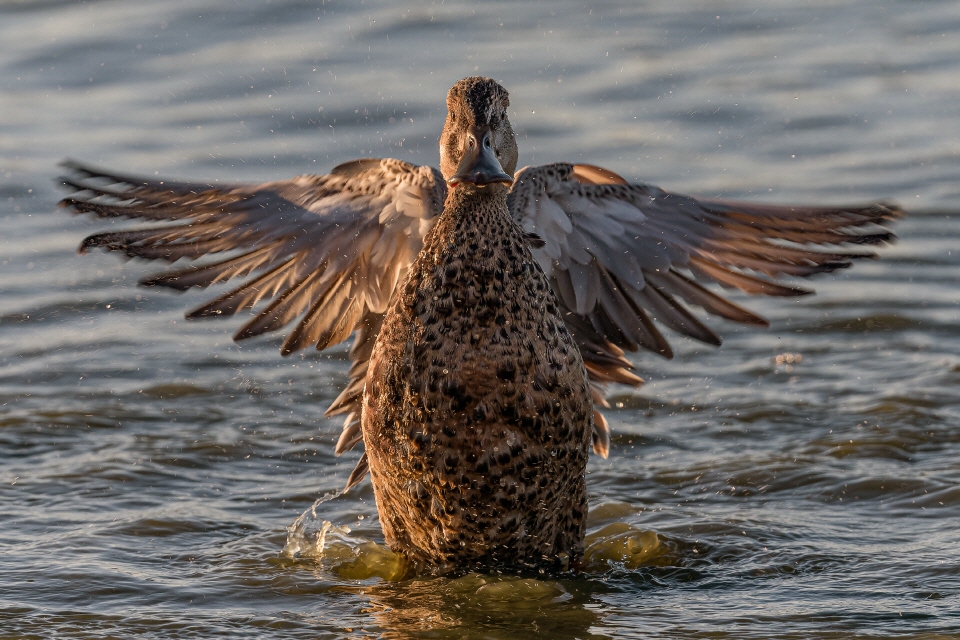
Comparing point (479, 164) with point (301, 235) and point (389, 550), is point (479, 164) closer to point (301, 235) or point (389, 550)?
point (301, 235)

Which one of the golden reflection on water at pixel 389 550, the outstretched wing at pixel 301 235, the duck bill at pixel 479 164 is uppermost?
the duck bill at pixel 479 164

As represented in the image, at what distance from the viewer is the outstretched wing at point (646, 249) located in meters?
4.97

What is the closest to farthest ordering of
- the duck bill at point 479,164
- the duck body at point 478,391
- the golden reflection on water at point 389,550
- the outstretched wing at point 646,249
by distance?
1. the duck bill at point 479,164
2. the duck body at point 478,391
3. the golden reflection on water at point 389,550
4. the outstretched wing at point 646,249

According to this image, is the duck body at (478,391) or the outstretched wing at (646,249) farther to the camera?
the outstretched wing at (646,249)

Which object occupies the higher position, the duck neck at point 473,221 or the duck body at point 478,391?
the duck neck at point 473,221

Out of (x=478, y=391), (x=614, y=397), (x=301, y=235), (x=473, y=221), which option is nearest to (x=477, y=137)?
(x=473, y=221)

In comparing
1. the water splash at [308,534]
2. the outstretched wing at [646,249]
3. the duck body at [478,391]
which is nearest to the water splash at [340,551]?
the water splash at [308,534]

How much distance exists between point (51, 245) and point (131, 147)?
1235 mm

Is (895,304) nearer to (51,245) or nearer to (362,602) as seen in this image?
(362,602)

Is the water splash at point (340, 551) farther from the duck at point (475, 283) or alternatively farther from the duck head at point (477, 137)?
the duck head at point (477, 137)

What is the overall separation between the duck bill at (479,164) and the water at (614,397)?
1.36 m

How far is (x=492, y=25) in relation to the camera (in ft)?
36.5

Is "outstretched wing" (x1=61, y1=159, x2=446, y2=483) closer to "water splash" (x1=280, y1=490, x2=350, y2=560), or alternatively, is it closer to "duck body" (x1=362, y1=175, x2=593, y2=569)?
"duck body" (x1=362, y1=175, x2=593, y2=569)

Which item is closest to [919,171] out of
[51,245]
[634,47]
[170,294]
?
[634,47]
